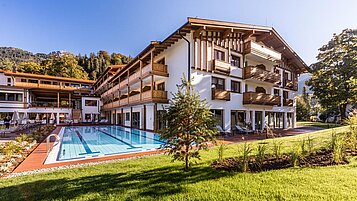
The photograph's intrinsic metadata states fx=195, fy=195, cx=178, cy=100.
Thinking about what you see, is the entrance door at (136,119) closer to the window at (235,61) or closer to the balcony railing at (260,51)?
the window at (235,61)

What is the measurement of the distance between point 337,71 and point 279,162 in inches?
1045

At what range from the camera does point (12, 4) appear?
54.3 feet

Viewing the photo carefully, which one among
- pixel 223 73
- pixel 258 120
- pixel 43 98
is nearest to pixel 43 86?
pixel 43 98

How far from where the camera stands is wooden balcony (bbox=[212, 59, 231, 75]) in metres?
17.7

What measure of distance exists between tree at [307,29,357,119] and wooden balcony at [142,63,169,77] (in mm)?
22335

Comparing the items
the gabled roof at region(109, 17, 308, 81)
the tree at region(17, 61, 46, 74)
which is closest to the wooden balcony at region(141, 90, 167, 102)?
the gabled roof at region(109, 17, 308, 81)

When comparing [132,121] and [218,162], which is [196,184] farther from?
[132,121]

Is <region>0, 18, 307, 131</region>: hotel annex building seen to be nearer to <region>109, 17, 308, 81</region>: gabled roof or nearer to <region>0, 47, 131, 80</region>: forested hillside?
<region>109, 17, 308, 81</region>: gabled roof

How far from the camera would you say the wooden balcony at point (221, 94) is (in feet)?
57.8

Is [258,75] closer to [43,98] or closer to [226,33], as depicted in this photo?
[226,33]

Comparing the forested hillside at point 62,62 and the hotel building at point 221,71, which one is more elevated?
the forested hillside at point 62,62

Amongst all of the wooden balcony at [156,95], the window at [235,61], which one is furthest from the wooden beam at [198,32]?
the wooden balcony at [156,95]

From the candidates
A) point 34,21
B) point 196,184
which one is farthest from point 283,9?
point 34,21

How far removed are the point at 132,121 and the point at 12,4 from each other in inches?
659
